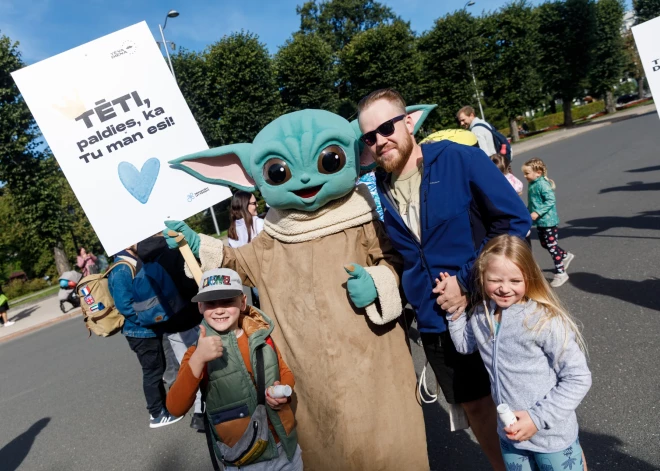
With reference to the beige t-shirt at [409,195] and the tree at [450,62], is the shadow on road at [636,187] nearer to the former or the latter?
the beige t-shirt at [409,195]

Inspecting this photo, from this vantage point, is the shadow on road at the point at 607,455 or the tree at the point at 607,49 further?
the tree at the point at 607,49

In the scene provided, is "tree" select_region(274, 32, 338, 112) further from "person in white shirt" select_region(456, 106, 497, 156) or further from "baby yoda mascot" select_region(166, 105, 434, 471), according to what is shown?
"baby yoda mascot" select_region(166, 105, 434, 471)

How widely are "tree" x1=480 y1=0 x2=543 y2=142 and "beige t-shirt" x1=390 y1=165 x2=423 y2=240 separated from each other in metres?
27.9

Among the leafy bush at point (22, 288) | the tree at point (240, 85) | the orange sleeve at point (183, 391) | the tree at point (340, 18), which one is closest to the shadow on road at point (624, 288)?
the orange sleeve at point (183, 391)

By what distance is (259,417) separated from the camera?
210cm

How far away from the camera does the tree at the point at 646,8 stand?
29.5m

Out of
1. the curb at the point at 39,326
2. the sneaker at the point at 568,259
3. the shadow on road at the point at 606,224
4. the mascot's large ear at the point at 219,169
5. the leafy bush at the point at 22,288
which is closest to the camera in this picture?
the mascot's large ear at the point at 219,169

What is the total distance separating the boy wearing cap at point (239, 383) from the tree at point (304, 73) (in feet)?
67.5

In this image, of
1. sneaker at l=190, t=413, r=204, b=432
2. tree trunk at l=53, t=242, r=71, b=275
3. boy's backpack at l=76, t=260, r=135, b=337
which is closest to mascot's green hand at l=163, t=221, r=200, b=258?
sneaker at l=190, t=413, r=204, b=432

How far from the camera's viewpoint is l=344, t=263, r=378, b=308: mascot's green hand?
210 cm

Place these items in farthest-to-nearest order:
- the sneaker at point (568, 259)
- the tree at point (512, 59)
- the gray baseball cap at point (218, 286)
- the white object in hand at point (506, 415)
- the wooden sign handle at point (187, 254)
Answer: the tree at point (512, 59)
the sneaker at point (568, 259)
the wooden sign handle at point (187, 254)
the gray baseball cap at point (218, 286)
the white object in hand at point (506, 415)

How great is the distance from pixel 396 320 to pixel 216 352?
90 centimetres

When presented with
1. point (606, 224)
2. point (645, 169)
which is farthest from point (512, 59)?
point (606, 224)

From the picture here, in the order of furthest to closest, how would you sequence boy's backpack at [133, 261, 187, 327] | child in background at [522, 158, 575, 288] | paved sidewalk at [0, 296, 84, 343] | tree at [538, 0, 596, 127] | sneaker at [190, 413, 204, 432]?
tree at [538, 0, 596, 127], paved sidewalk at [0, 296, 84, 343], child in background at [522, 158, 575, 288], sneaker at [190, 413, 204, 432], boy's backpack at [133, 261, 187, 327]
